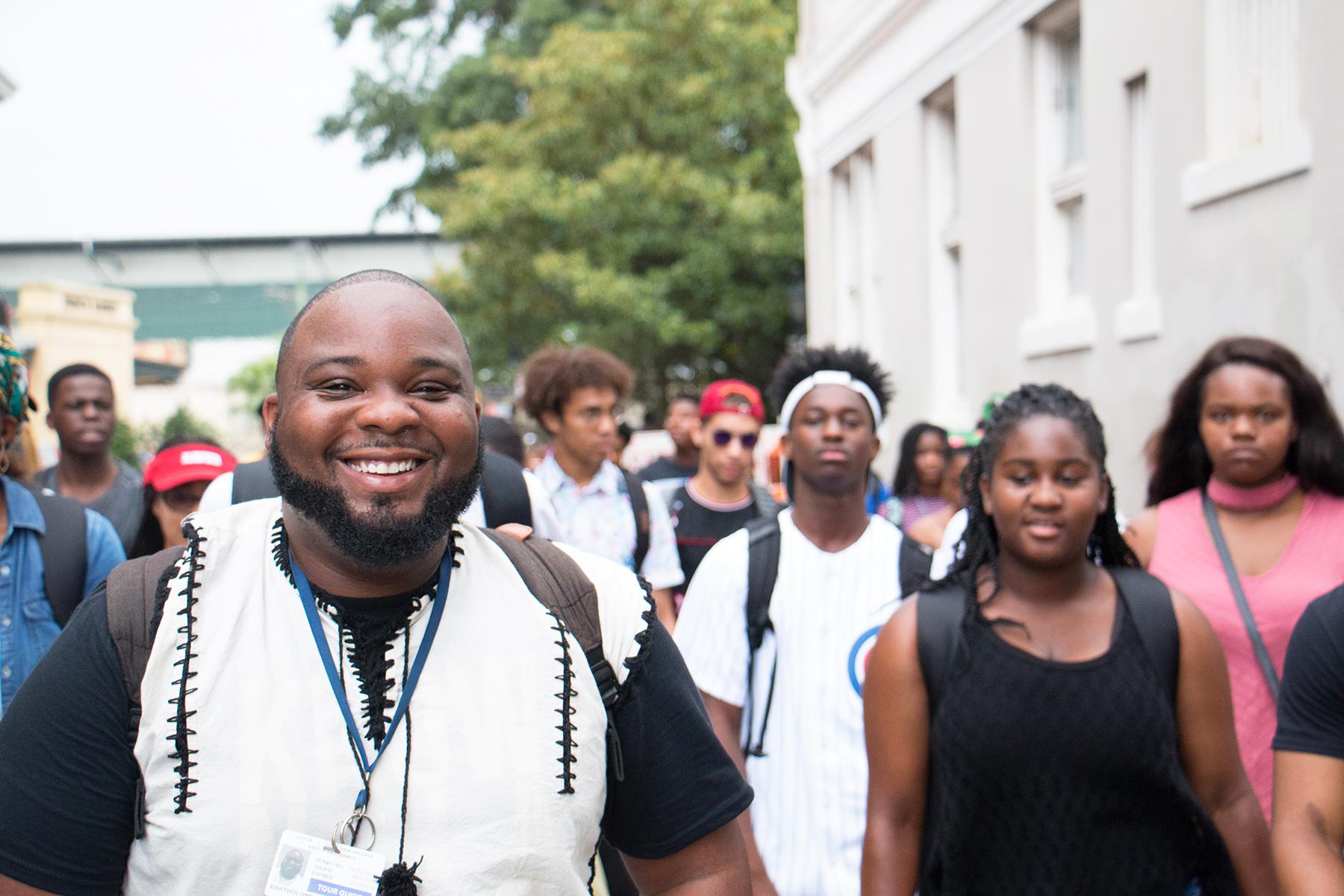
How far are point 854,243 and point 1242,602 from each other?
11863 millimetres

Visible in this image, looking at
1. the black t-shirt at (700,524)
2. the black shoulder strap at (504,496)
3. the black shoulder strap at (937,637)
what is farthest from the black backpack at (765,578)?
the black t-shirt at (700,524)

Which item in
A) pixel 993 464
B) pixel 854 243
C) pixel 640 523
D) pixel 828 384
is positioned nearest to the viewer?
pixel 993 464

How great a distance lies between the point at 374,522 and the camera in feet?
6.94

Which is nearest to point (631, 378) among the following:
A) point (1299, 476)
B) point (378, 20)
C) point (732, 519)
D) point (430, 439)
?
point (732, 519)

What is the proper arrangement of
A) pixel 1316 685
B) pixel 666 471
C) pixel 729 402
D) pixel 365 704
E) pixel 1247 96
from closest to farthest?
pixel 365 704, pixel 1316 685, pixel 729 402, pixel 1247 96, pixel 666 471

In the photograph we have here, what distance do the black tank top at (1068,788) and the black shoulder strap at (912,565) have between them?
3.38ft

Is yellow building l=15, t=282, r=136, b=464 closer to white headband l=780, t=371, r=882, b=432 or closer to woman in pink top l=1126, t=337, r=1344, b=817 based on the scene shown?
white headband l=780, t=371, r=882, b=432

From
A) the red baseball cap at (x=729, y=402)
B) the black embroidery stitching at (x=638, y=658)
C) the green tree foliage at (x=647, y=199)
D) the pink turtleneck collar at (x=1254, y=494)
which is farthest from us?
the green tree foliage at (x=647, y=199)

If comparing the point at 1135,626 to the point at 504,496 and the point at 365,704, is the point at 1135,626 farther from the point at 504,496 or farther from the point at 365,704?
the point at 365,704

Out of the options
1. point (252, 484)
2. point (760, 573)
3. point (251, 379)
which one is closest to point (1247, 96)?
point (760, 573)

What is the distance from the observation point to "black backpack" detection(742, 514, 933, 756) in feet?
13.6

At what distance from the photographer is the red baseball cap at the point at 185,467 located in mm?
5086

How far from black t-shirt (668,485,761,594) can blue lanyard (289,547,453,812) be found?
4.70m

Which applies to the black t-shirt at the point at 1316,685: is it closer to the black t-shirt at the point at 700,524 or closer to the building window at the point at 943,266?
the black t-shirt at the point at 700,524
